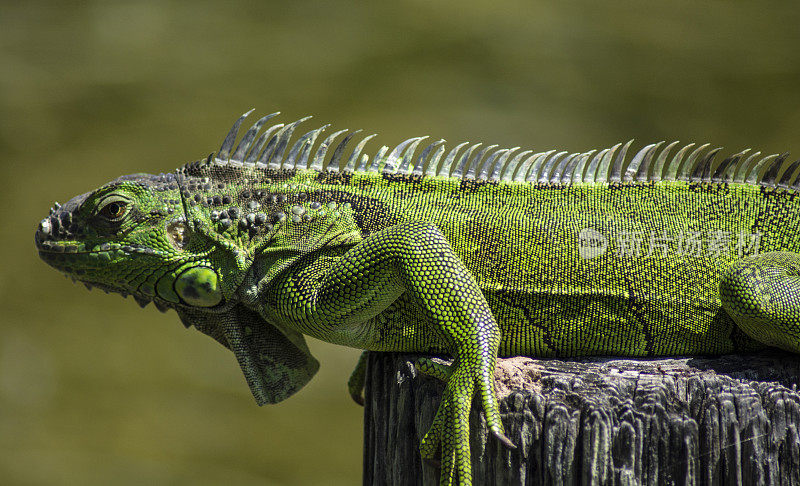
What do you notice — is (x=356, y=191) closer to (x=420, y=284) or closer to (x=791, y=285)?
(x=420, y=284)

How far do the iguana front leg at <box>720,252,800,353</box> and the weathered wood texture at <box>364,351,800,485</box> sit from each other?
23cm

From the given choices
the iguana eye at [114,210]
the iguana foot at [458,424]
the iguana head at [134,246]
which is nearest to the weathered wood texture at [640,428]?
the iguana foot at [458,424]

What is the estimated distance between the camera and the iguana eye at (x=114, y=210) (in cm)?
420

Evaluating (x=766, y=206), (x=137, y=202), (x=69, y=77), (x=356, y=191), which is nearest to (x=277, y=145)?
(x=356, y=191)

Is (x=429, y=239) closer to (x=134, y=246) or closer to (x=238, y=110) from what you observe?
(x=134, y=246)

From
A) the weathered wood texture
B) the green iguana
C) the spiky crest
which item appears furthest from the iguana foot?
the spiky crest

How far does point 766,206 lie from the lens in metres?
4.40

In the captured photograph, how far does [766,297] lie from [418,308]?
1.90 meters

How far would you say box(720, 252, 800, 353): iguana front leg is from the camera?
379 centimetres

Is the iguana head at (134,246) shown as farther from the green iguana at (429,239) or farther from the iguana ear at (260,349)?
the iguana ear at (260,349)

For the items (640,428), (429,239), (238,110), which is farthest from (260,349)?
(238,110)

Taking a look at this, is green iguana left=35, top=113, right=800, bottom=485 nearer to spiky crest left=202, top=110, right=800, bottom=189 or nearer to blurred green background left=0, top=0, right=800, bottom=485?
spiky crest left=202, top=110, right=800, bottom=189

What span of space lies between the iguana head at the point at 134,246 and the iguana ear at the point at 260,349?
29 cm

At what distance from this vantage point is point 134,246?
4164 millimetres
